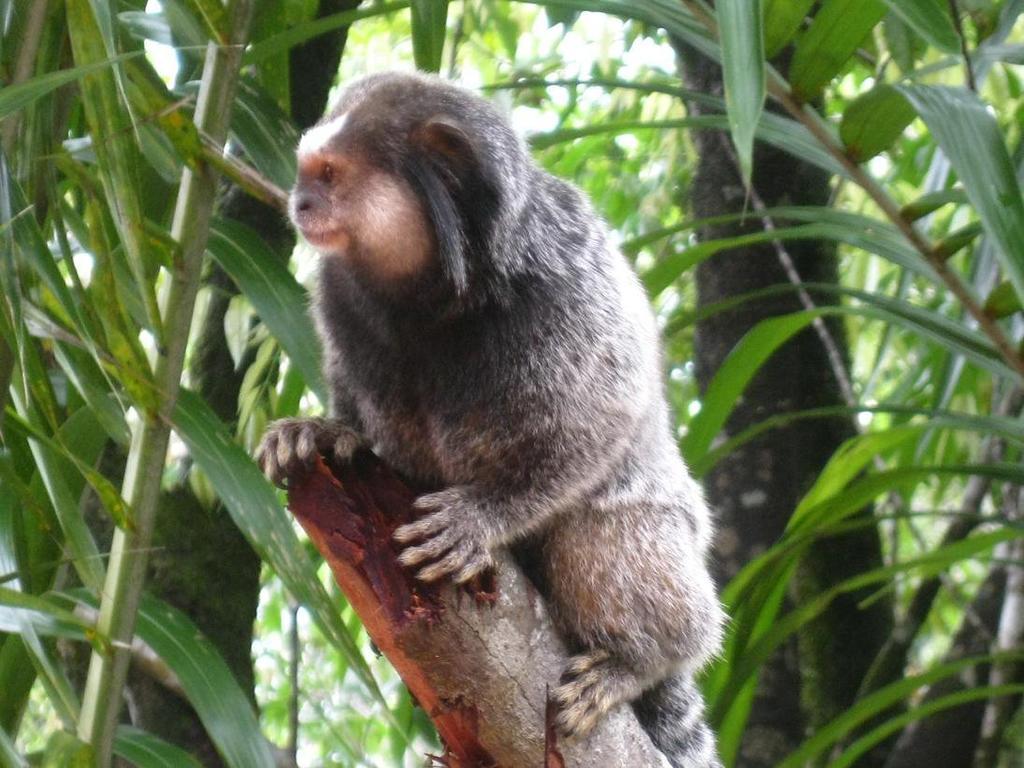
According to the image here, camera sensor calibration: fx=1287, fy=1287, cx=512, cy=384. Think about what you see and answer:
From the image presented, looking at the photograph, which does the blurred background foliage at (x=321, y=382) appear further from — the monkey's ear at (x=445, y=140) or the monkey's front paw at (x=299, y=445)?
the monkey's ear at (x=445, y=140)

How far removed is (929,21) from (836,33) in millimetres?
446

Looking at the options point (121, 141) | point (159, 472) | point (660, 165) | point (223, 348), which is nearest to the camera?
point (121, 141)

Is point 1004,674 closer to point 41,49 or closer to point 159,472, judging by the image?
point 159,472

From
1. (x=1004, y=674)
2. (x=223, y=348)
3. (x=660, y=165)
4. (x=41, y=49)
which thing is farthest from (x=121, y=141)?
(x=660, y=165)

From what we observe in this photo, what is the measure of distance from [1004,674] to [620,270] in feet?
3.66

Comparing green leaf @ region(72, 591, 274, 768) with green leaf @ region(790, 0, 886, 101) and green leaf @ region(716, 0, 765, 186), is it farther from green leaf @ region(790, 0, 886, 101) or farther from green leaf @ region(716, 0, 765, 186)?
green leaf @ region(790, 0, 886, 101)

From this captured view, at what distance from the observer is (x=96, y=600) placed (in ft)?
4.95

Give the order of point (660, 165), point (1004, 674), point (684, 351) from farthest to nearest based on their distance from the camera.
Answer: point (660, 165) → point (684, 351) → point (1004, 674)

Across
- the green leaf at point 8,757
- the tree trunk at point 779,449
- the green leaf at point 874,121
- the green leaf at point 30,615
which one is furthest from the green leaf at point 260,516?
the tree trunk at point 779,449

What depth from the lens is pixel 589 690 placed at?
1593 millimetres

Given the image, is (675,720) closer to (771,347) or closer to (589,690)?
(589,690)

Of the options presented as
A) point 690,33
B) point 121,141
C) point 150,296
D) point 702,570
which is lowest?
point 702,570

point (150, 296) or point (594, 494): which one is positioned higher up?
point (150, 296)

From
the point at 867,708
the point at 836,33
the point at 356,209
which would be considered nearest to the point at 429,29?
the point at 356,209
